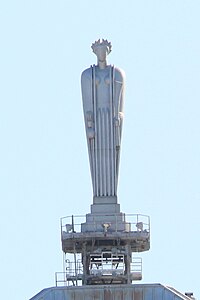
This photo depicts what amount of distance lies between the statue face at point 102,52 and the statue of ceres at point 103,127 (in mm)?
1086

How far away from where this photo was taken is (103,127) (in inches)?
4781

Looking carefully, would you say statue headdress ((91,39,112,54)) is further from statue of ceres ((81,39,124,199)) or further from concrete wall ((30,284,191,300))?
concrete wall ((30,284,191,300))

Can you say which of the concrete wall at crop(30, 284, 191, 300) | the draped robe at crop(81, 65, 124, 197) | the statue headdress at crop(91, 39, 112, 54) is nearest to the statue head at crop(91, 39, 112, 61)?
the statue headdress at crop(91, 39, 112, 54)

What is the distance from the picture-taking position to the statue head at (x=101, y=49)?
122m

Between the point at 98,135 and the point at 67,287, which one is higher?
the point at 98,135

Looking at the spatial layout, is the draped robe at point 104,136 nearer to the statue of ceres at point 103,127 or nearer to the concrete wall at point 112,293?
the statue of ceres at point 103,127

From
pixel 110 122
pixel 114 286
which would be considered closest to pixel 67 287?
pixel 114 286

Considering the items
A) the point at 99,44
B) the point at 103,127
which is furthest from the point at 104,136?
the point at 99,44

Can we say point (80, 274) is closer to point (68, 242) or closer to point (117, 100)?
point (68, 242)

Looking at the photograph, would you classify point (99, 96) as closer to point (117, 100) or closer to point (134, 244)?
point (117, 100)

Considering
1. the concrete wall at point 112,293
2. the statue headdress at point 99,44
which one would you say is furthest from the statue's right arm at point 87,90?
the concrete wall at point 112,293

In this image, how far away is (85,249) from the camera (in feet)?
397

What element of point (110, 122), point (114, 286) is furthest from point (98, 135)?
point (114, 286)

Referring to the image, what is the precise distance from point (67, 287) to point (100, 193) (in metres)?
7.06
